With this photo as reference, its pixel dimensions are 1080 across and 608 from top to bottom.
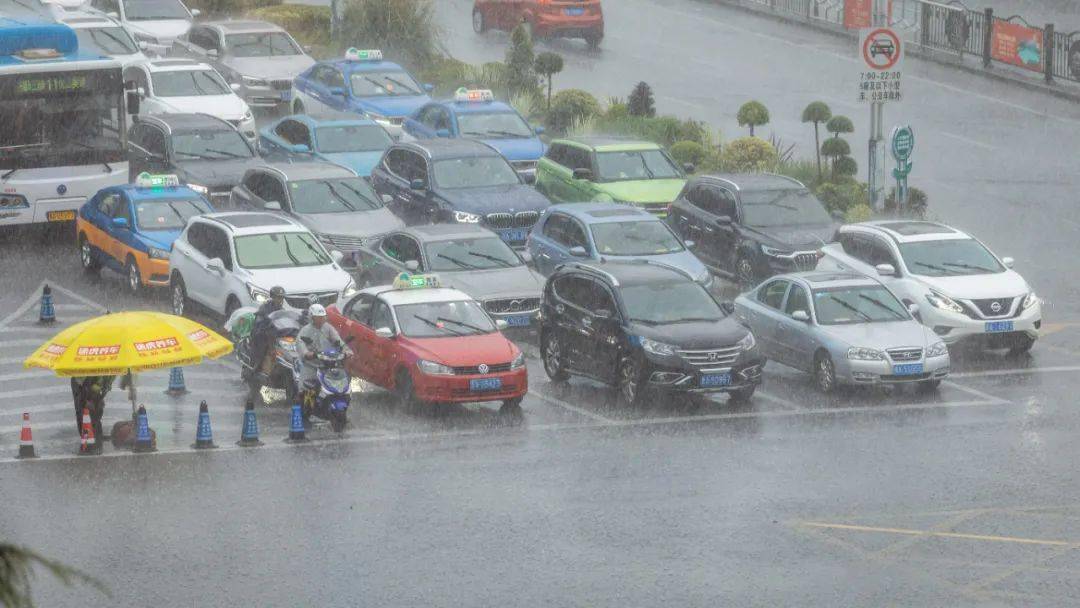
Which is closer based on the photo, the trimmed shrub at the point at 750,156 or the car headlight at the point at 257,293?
the car headlight at the point at 257,293

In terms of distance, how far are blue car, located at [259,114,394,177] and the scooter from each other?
13.0 metres

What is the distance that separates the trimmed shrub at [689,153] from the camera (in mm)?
35375

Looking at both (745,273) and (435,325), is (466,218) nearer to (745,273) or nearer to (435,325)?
(745,273)

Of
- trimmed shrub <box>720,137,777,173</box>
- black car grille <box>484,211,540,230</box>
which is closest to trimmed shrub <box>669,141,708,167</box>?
trimmed shrub <box>720,137,777,173</box>

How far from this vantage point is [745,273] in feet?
93.2

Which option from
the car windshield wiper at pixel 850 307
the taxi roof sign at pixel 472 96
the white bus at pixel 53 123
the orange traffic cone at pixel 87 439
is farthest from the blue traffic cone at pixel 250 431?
the taxi roof sign at pixel 472 96

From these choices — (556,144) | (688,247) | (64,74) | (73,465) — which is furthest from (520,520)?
(556,144)

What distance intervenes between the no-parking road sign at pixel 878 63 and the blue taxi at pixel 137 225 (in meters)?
11.2

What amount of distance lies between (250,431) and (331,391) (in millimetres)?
1148

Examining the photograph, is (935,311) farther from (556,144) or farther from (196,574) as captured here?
(196,574)

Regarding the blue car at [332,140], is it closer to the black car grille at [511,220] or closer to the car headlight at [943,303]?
the black car grille at [511,220]

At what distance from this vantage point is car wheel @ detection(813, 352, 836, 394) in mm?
22672

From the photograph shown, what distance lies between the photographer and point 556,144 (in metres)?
33.1

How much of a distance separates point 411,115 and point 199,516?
20930 mm
